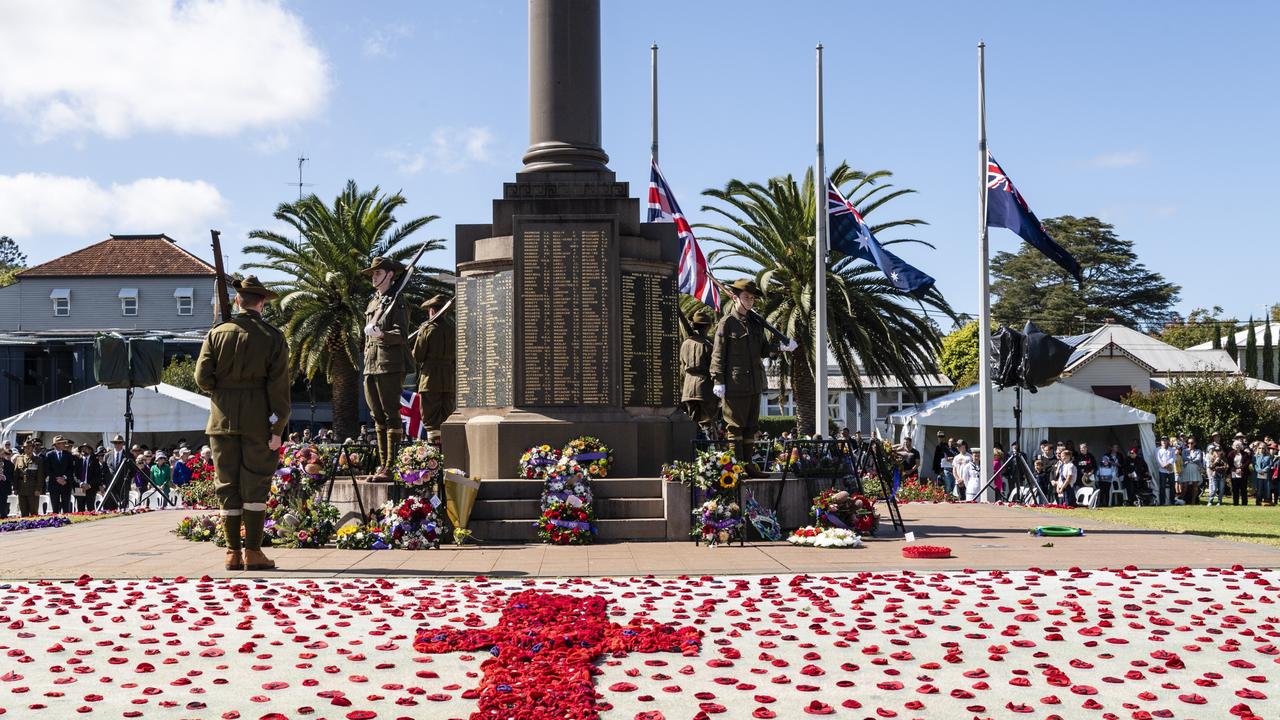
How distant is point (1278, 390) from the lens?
56656 mm

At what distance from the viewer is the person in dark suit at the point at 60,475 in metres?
25.1

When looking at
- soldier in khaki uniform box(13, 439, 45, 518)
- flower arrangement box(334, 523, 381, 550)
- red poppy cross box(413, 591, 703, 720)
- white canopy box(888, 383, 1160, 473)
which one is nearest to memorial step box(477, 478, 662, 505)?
flower arrangement box(334, 523, 381, 550)

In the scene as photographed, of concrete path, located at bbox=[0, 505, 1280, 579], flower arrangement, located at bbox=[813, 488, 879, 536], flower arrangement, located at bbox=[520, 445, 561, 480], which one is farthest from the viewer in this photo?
flower arrangement, located at bbox=[520, 445, 561, 480]

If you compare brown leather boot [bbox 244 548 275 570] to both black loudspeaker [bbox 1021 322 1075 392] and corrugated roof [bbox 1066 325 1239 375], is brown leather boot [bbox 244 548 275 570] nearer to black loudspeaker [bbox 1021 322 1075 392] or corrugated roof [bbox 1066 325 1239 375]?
black loudspeaker [bbox 1021 322 1075 392]

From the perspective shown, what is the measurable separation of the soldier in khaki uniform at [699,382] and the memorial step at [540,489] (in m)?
2.16

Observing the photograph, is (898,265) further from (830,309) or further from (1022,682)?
(1022,682)

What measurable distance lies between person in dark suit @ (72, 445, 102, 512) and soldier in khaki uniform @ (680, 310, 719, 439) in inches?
598

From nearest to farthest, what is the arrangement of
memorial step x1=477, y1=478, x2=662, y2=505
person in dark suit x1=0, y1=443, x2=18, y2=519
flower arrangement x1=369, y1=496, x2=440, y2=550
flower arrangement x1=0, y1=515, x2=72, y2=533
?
flower arrangement x1=369, y1=496, x2=440, y2=550 → memorial step x1=477, y1=478, x2=662, y2=505 → flower arrangement x1=0, y1=515, x2=72, y2=533 → person in dark suit x1=0, y1=443, x2=18, y2=519

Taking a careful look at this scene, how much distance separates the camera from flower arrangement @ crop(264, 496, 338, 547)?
13.9m

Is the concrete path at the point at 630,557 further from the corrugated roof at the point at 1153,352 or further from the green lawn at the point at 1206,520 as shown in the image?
the corrugated roof at the point at 1153,352

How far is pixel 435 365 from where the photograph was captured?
17281 millimetres

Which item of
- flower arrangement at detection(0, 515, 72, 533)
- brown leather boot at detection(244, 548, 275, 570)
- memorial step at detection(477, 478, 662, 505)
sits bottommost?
flower arrangement at detection(0, 515, 72, 533)

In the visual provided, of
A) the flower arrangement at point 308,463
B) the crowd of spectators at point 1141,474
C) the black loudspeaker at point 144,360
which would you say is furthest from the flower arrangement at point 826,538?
the black loudspeaker at point 144,360

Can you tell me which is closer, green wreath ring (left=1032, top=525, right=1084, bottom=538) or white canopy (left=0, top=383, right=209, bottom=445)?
green wreath ring (left=1032, top=525, right=1084, bottom=538)
